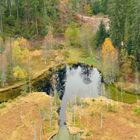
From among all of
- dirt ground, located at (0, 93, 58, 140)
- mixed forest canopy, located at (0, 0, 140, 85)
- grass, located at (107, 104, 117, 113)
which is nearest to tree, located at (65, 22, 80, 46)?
mixed forest canopy, located at (0, 0, 140, 85)

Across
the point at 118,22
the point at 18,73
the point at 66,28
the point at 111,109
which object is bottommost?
the point at 111,109

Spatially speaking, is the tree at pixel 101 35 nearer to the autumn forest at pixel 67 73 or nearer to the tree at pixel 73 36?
the autumn forest at pixel 67 73

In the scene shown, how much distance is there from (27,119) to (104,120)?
1430 cm

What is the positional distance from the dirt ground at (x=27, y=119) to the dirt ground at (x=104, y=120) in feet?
14.8

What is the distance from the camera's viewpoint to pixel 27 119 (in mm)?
79812

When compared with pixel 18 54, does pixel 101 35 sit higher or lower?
higher

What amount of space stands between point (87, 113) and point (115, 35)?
33033 millimetres

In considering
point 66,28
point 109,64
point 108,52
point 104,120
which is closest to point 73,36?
point 66,28

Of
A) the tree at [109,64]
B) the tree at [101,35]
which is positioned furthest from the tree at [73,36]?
the tree at [109,64]

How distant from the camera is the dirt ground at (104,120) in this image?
7469 cm

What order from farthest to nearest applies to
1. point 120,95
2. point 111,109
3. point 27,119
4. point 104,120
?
point 120,95, point 111,109, point 27,119, point 104,120

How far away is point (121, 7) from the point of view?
108 m

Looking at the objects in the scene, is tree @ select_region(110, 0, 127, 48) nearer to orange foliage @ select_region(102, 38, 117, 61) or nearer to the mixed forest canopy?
the mixed forest canopy

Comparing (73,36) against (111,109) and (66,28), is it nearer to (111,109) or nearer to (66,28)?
(66,28)
